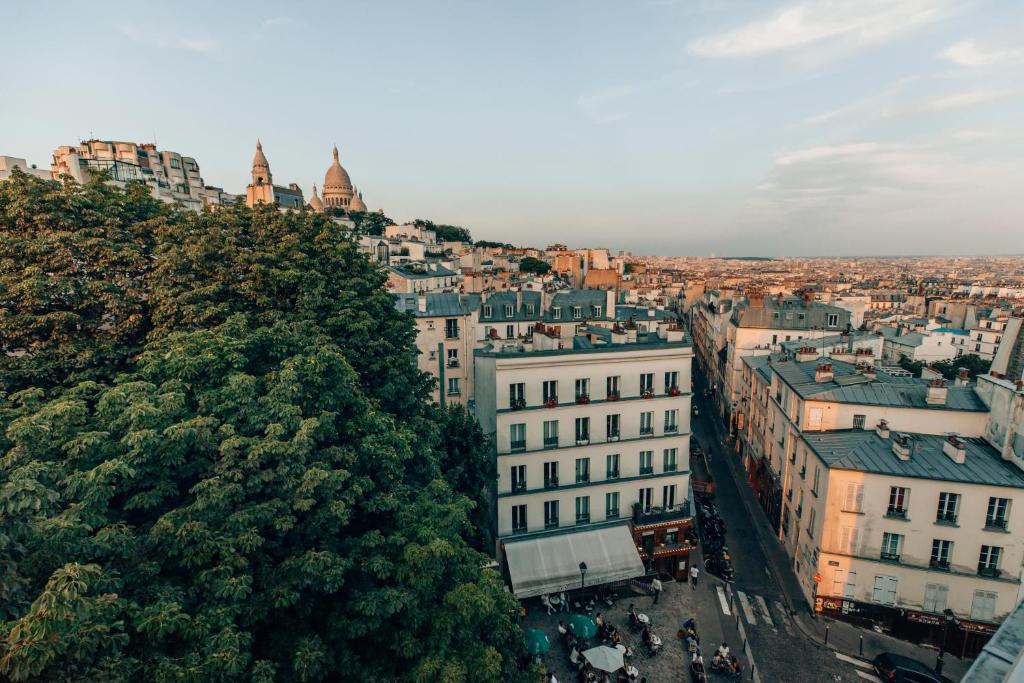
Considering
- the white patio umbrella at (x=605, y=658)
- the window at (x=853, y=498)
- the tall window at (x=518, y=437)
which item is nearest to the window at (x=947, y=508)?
the window at (x=853, y=498)

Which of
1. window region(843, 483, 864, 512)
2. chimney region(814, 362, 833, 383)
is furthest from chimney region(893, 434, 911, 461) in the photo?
chimney region(814, 362, 833, 383)

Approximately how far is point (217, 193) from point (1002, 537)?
12184cm

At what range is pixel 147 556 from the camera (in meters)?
12.2

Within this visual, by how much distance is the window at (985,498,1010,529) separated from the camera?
960 inches

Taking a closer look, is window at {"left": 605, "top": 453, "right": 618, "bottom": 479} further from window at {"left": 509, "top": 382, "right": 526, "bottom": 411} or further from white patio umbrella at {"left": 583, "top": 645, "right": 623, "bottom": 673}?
white patio umbrella at {"left": 583, "top": 645, "right": 623, "bottom": 673}

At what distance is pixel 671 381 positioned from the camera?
3144 cm

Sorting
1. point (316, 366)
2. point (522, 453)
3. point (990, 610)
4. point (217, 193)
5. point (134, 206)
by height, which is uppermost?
point (217, 193)

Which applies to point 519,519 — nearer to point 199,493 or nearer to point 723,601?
point 723,601

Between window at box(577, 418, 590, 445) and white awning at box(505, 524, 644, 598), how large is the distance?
211 inches

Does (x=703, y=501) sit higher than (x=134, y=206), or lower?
lower

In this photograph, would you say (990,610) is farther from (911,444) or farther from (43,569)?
(43,569)

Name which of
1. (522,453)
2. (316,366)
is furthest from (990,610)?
(316,366)

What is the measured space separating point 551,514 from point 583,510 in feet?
6.52

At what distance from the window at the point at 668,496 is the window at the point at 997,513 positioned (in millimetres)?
14829
